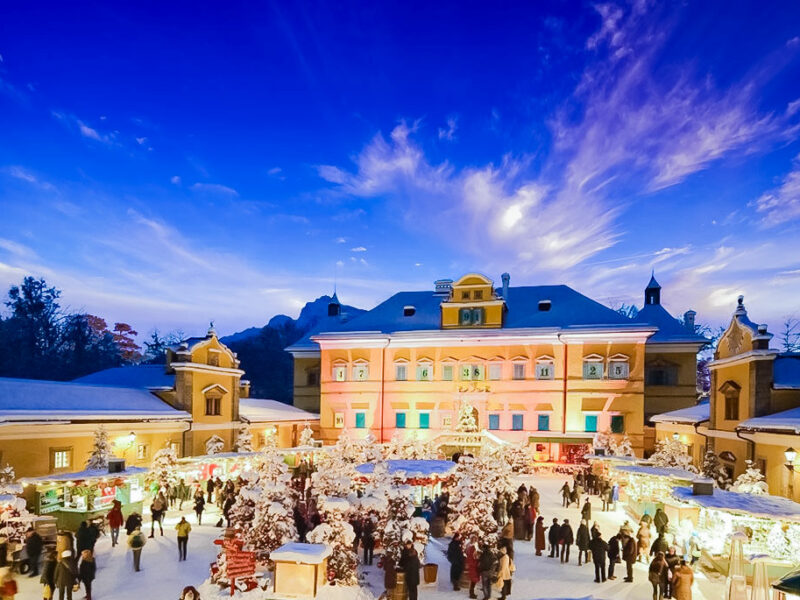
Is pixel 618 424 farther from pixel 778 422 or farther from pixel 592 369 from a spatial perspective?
pixel 778 422

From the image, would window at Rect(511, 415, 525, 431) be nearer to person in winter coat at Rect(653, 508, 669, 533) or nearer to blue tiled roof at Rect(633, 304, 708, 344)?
blue tiled roof at Rect(633, 304, 708, 344)

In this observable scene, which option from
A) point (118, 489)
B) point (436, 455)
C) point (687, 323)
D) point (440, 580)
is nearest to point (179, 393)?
point (118, 489)

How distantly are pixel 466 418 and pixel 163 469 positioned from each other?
17.8m

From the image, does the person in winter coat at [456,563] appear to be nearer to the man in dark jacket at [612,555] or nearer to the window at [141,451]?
the man in dark jacket at [612,555]

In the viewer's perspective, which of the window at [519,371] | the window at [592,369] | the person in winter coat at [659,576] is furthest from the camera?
the window at [519,371]

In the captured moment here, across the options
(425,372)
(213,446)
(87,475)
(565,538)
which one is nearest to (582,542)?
(565,538)

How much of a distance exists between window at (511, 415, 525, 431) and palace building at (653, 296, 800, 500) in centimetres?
1070

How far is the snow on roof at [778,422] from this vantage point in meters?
18.9

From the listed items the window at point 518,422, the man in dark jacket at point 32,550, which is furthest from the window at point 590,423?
the man in dark jacket at point 32,550

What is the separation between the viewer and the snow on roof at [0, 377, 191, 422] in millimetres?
20984

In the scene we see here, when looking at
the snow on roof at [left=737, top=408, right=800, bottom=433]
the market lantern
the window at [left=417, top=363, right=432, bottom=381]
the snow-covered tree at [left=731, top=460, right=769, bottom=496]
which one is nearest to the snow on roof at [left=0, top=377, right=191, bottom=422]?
the window at [left=417, top=363, right=432, bottom=381]

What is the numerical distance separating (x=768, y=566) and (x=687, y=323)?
3308 cm

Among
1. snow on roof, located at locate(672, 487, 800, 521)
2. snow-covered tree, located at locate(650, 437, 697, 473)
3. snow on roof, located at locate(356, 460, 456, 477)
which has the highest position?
snow on roof, located at locate(672, 487, 800, 521)

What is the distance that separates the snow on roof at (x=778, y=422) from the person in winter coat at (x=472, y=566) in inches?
509
